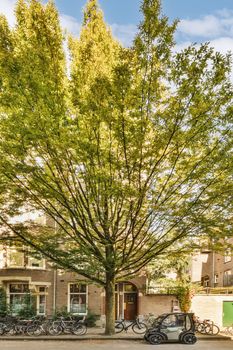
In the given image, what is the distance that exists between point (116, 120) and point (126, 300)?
23166mm

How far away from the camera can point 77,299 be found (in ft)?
108

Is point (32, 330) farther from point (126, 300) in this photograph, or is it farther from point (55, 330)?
point (126, 300)

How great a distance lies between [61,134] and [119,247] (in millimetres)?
9028

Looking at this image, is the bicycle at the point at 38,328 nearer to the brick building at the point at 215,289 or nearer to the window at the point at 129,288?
the brick building at the point at 215,289

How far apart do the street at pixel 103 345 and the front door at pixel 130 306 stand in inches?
510

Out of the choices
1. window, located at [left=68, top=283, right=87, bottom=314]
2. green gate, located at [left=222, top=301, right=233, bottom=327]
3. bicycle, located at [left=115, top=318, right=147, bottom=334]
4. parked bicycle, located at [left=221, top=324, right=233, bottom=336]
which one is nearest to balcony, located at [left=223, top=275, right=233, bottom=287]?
green gate, located at [left=222, top=301, right=233, bottom=327]

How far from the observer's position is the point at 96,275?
81.9 feet

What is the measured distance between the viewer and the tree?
14.3 metres

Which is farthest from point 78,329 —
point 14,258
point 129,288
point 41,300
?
point 129,288

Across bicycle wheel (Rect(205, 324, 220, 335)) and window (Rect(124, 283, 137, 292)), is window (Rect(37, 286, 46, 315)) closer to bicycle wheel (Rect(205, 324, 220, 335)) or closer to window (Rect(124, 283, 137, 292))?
window (Rect(124, 283, 137, 292))

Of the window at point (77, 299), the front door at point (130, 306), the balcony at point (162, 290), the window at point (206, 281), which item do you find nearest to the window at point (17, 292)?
the window at point (77, 299)

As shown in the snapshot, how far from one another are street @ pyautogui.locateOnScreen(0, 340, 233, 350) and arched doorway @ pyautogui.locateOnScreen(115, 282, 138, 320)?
41.8ft

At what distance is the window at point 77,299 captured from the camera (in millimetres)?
32688

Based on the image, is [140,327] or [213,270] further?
[213,270]
